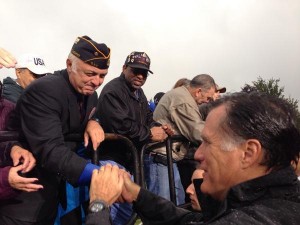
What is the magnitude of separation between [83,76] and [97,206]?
142 centimetres

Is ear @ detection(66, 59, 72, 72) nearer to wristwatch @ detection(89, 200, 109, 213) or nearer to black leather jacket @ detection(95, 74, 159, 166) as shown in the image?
black leather jacket @ detection(95, 74, 159, 166)

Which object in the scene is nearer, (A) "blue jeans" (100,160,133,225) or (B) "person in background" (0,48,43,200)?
(B) "person in background" (0,48,43,200)

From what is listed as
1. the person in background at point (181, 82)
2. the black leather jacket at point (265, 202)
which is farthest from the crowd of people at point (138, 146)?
the person in background at point (181, 82)

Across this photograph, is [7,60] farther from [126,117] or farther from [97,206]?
[126,117]

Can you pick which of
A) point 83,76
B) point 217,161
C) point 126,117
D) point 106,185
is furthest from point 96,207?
point 126,117

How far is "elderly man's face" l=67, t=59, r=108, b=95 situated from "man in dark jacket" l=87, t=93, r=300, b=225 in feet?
4.67

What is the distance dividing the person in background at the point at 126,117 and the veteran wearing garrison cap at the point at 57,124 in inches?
23.2

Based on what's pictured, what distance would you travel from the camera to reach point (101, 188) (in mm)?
2291

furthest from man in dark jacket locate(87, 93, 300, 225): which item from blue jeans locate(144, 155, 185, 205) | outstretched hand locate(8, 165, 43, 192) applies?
blue jeans locate(144, 155, 185, 205)

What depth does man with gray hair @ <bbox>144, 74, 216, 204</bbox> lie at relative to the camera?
4.67 meters

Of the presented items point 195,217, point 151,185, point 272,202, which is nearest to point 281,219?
point 272,202

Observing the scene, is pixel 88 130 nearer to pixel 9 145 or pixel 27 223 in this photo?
pixel 9 145

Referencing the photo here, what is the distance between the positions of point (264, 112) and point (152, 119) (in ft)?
10.2

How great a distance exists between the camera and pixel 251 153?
189 centimetres
